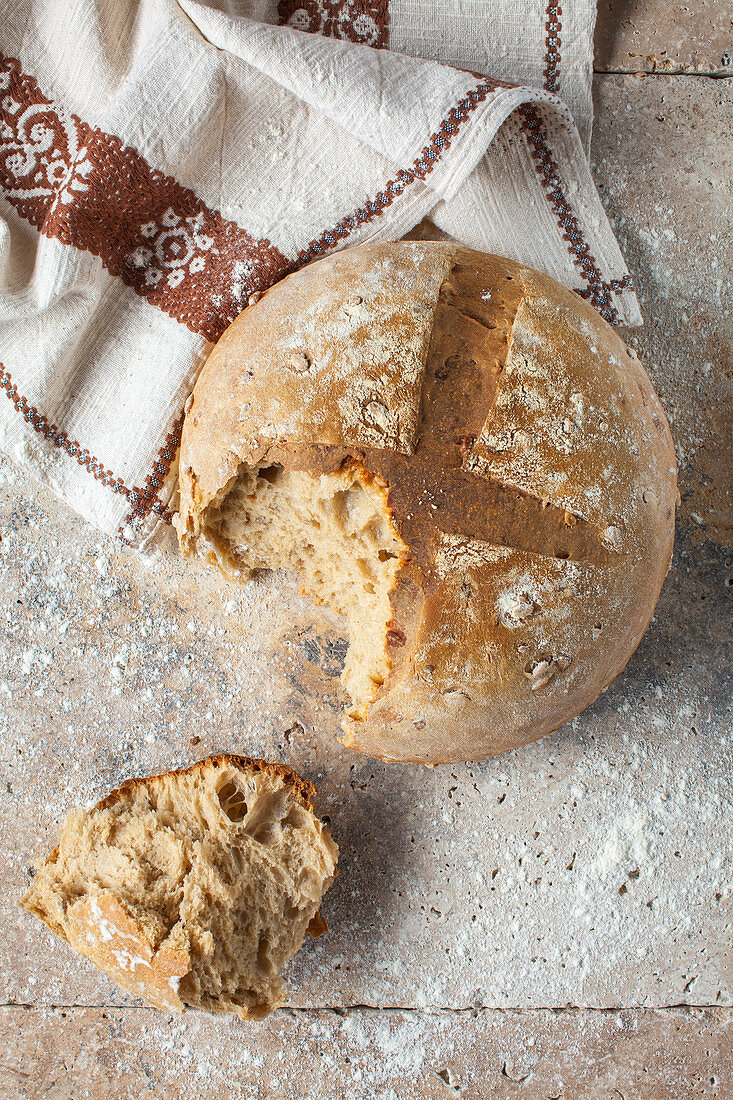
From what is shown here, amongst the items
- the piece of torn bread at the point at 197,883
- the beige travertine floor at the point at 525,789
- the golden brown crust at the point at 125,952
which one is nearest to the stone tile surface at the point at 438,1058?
the beige travertine floor at the point at 525,789

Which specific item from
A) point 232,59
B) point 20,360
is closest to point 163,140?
point 232,59

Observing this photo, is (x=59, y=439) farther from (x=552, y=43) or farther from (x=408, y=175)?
(x=552, y=43)

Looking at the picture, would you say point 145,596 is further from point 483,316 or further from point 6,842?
point 483,316

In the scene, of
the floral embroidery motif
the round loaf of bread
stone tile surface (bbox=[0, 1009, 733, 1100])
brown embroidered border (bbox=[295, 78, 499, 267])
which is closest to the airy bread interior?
the round loaf of bread

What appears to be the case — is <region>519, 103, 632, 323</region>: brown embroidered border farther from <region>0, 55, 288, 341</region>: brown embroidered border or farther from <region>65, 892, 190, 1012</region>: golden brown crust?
<region>65, 892, 190, 1012</region>: golden brown crust

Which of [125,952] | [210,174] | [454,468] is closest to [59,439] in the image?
[210,174]

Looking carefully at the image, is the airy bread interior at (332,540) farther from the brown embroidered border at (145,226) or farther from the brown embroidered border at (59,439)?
the brown embroidered border at (145,226)
